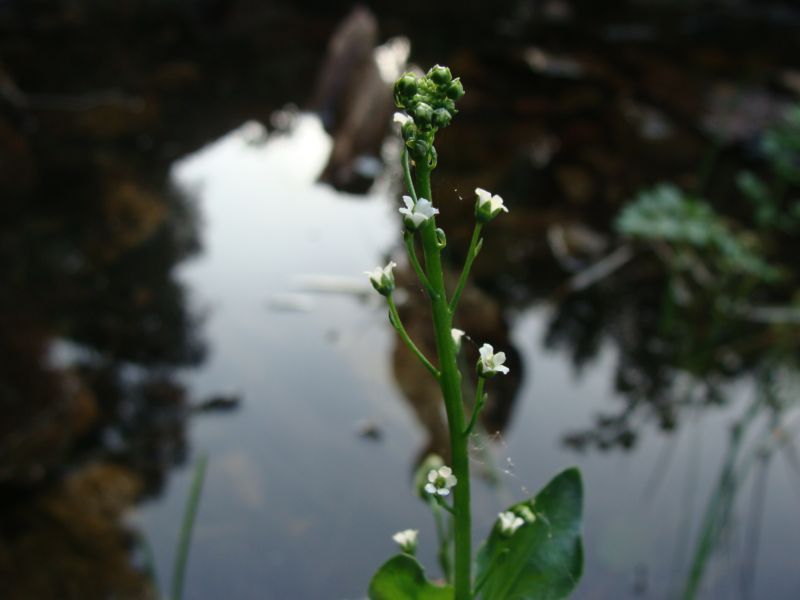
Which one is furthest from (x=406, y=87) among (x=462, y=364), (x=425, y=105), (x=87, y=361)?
(x=87, y=361)

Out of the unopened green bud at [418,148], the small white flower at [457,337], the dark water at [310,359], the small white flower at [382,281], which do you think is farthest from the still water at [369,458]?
the unopened green bud at [418,148]

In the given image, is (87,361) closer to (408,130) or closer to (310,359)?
(310,359)

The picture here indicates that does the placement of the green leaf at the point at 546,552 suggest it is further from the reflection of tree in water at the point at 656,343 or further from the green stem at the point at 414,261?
the reflection of tree in water at the point at 656,343

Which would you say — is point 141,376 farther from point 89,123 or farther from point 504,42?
point 504,42

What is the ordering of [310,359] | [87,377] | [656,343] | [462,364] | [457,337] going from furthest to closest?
1. [656,343]
2. [310,359]
3. [87,377]
4. [462,364]
5. [457,337]

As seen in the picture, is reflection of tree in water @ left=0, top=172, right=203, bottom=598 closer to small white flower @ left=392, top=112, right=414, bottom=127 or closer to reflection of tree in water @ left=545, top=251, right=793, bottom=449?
reflection of tree in water @ left=545, top=251, right=793, bottom=449

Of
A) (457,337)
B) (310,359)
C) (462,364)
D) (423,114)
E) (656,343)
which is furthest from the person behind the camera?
(656,343)

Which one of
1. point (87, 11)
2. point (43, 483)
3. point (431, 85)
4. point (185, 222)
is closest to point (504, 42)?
point (87, 11)
